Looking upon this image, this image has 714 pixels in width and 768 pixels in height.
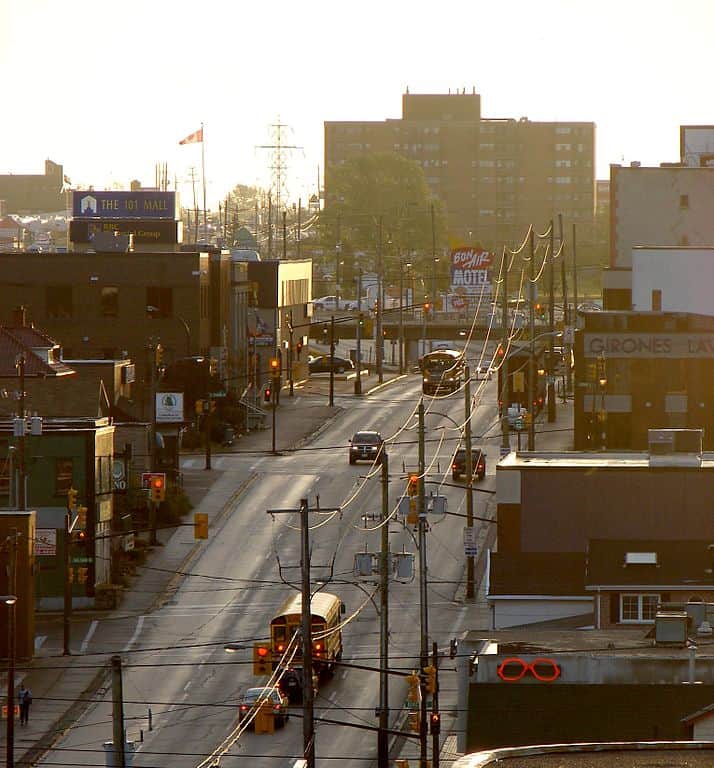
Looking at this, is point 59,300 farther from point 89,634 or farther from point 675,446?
point 675,446

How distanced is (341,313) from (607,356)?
7509 centimetres

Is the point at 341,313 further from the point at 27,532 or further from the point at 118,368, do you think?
the point at 27,532

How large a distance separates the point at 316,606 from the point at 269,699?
6.29 meters

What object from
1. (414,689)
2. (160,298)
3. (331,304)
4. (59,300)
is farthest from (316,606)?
(331,304)

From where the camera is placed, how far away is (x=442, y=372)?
112438 mm

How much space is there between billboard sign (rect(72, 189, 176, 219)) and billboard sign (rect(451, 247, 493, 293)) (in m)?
45.7

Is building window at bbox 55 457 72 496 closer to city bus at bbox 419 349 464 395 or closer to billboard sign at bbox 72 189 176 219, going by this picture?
city bus at bbox 419 349 464 395

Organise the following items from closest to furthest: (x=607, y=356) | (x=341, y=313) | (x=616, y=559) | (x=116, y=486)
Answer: (x=616, y=559)
(x=116, y=486)
(x=607, y=356)
(x=341, y=313)

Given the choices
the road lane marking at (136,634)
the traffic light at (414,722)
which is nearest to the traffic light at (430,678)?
the traffic light at (414,722)

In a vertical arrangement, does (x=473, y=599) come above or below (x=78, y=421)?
below

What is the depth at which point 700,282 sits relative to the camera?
100 meters

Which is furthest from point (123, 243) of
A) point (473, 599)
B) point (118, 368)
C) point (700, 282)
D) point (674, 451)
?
point (674, 451)

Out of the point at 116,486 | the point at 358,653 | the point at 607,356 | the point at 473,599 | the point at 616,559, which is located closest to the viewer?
the point at 616,559

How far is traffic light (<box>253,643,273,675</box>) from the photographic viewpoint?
4972 cm
